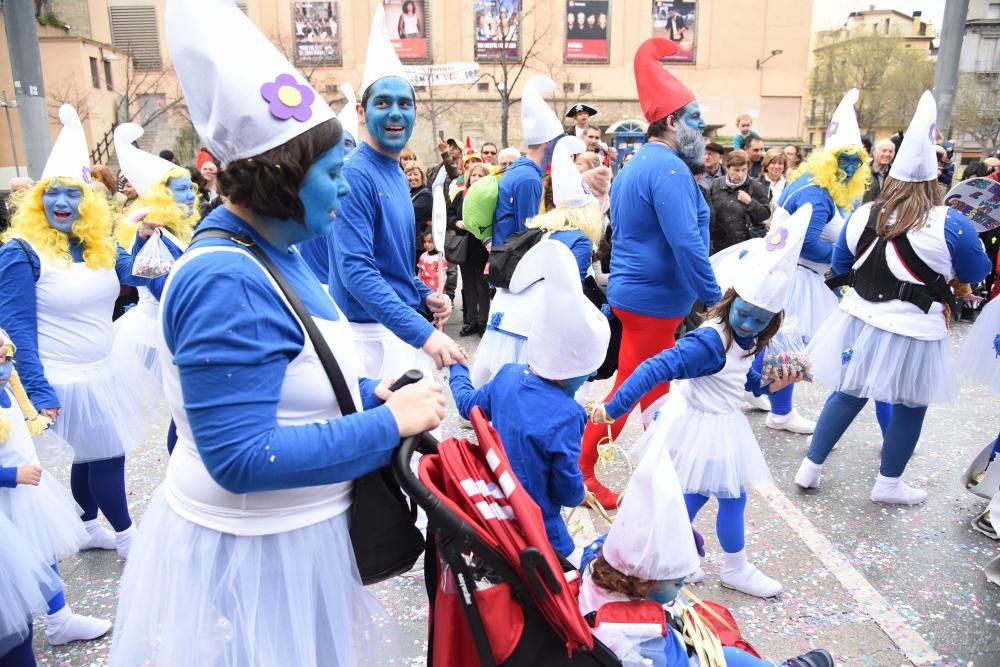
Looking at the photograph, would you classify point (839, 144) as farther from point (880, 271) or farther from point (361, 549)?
point (361, 549)

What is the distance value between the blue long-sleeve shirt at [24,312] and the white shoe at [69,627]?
0.90m

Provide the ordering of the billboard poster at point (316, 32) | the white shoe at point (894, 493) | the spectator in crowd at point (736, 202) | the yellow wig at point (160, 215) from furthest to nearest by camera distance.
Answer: the billboard poster at point (316, 32) → the spectator in crowd at point (736, 202) → the yellow wig at point (160, 215) → the white shoe at point (894, 493)

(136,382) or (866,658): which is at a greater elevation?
(136,382)

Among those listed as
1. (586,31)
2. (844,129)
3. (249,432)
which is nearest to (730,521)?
(249,432)

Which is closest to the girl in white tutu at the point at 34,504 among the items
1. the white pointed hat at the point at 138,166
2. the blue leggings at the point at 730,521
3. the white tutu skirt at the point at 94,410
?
the white tutu skirt at the point at 94,410

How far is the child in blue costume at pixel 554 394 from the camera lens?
237 centimetres

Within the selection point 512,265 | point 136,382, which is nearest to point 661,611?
point 512,265

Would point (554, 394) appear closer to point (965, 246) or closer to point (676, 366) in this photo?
point (676, 366)

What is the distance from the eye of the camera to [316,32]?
32.8 meters

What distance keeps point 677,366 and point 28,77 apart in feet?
29.1

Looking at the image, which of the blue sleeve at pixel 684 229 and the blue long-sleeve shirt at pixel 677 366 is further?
the blue sleeve at pixel 684 229

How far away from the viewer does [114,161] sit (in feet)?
87.1

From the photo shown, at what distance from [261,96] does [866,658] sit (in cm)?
306

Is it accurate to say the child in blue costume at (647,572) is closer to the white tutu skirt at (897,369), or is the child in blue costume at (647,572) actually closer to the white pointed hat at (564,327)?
the white pointed hat at (564,327)
